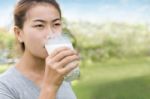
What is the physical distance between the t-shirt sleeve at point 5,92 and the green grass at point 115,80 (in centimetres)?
223

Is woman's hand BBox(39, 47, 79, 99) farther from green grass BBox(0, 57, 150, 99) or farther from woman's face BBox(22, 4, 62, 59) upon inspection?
green grass BBox(0, 57, 150, 99)

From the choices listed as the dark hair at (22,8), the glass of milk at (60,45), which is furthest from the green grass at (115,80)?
the glass of milk at (60,45)

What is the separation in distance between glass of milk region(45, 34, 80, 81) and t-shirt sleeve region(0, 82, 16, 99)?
0.11 metres

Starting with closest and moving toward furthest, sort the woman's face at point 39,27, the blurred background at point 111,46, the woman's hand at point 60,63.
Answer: the woman's hand at point 60,63 < the woman's face at point 39,27 < the blurred background at point 111,46

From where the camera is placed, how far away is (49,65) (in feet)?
2.53

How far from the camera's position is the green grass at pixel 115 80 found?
124 inches

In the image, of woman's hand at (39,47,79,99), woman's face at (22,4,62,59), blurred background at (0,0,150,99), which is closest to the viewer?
woman's hand at (39,47,79,99)

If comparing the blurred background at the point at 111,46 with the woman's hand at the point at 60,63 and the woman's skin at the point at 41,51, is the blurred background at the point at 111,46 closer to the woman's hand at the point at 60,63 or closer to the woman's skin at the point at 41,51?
the woman's skin at the point at 41,51

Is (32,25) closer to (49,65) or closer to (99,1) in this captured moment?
(49,65)

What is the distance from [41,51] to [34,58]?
0.18ft

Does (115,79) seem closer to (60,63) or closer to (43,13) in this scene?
(43,13)

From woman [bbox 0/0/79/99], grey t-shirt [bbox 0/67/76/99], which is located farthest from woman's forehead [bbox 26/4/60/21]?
grey t-shirt [bbox 0/67/76/99]

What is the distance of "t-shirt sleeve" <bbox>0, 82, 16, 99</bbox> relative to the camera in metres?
0.84

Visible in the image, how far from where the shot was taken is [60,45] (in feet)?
2.58
